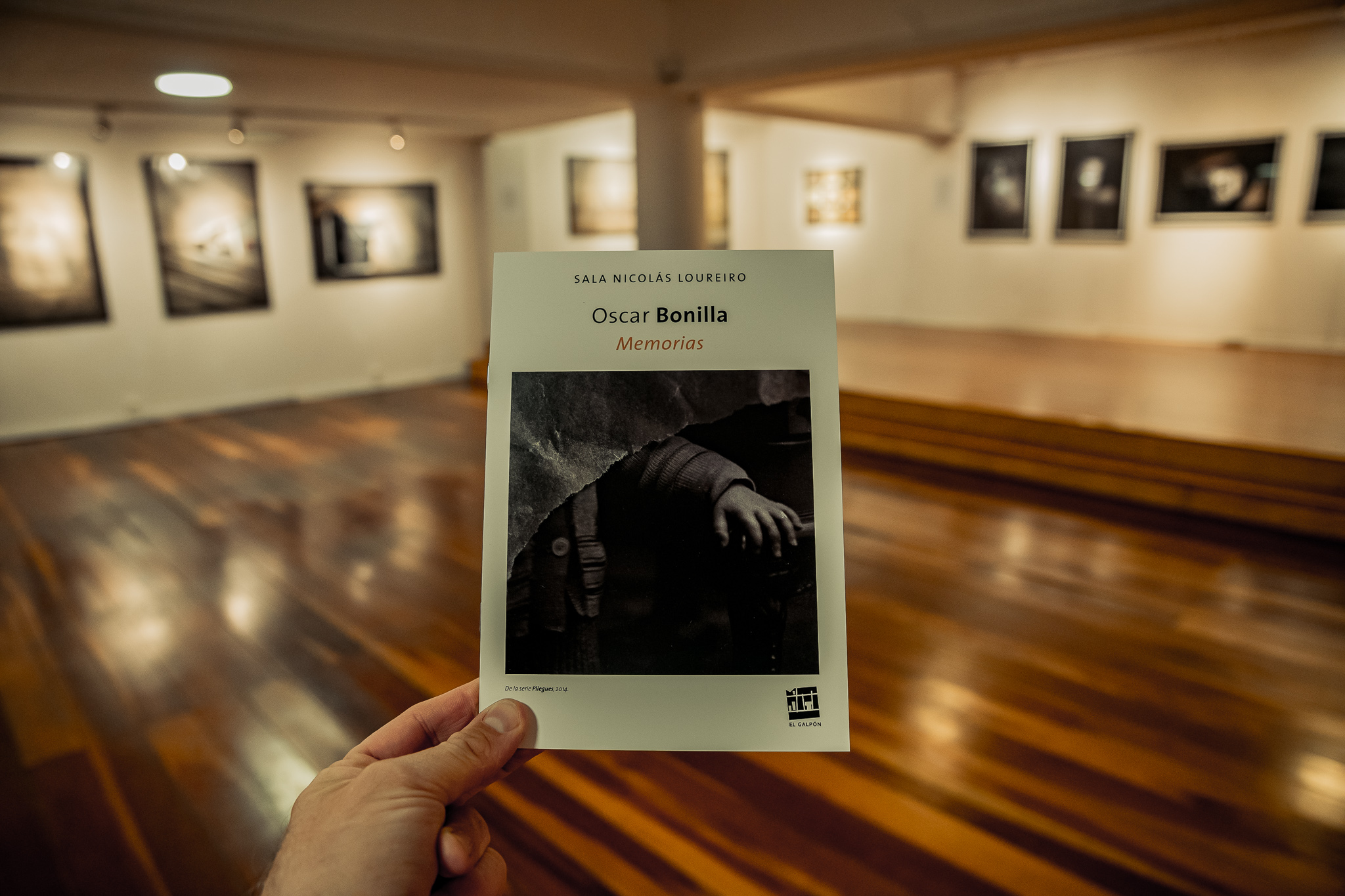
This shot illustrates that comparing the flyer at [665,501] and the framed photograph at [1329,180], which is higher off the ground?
the framed photograph at [1329,180]

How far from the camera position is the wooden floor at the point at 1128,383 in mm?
5160

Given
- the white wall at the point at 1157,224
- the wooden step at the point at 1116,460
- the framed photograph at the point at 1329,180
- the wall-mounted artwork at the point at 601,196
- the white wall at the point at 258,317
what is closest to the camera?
the wooden step at the point at 1116,460

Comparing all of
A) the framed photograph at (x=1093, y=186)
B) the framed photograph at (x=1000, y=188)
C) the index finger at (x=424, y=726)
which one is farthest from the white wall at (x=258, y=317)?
the index finger at (x=424, y=726)

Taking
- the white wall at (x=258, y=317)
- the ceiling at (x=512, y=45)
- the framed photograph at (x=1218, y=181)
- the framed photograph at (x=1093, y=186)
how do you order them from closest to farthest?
the ceiling at (x=512, y=45)
the white wall at (x=258, y=317)
the framed photograph at (x=1218, y=181)
the framed photograph at (x=1093, y=186)

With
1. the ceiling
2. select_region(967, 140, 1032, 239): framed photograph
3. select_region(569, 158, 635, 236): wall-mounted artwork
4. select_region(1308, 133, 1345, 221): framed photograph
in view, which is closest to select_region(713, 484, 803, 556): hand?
the ceiling

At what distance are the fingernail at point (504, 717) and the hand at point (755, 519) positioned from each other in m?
0.29

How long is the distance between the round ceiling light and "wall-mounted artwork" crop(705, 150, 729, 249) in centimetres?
751

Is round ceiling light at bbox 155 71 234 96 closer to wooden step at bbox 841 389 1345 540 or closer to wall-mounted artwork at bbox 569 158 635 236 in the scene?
wall-mounted artwork at bbox 569 158 635 236

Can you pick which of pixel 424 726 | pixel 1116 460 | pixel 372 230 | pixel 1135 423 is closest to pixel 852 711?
pixel 424 726

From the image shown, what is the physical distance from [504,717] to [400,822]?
0.52 feet

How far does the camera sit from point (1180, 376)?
6965 mm

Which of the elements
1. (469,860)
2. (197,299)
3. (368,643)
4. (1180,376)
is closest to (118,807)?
(368,643)

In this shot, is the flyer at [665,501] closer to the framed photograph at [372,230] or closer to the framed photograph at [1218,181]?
the framed photograph at [372,230]

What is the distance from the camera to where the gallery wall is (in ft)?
27.2
